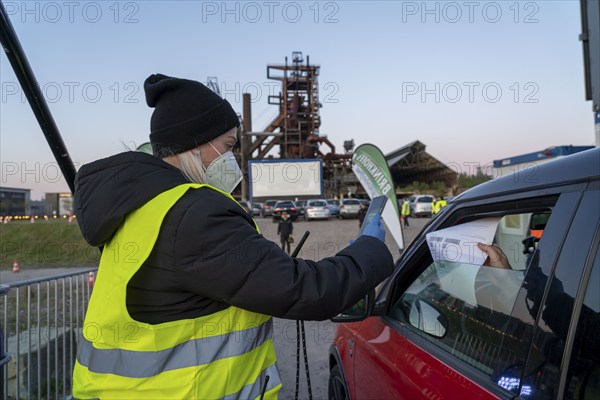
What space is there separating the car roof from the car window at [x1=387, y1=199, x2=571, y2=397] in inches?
4.8

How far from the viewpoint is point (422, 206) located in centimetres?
2489

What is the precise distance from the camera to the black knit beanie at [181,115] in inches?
52.2

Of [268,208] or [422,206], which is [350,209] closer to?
[422,206]

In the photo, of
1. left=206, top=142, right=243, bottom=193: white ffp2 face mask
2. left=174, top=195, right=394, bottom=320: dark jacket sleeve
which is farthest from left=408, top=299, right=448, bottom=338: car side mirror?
left=206, top=142, right=243, bottom=193: white ffp2 face mask

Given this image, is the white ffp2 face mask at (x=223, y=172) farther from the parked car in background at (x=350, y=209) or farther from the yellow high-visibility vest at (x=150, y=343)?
the parked car in background at (x=350, y=209)

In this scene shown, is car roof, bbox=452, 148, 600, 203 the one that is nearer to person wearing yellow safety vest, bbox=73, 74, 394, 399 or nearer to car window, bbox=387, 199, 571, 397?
car window, bbox=387, 199, 571, 397

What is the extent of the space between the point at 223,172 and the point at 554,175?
43.9 inches

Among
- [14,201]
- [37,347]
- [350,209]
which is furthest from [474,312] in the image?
[14,201]

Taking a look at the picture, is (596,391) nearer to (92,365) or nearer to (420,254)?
(420,254)

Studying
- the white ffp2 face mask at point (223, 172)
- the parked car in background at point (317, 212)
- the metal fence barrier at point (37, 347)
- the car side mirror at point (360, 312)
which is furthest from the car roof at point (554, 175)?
the parked car in background at point (317, 212)

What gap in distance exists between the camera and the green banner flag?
7.45 m

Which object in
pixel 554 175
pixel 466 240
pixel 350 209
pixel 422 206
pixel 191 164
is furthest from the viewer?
pixel 350 209

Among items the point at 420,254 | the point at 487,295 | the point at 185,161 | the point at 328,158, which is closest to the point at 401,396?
the point at 487,295

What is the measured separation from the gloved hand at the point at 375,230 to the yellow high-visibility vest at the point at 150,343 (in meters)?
0.51
